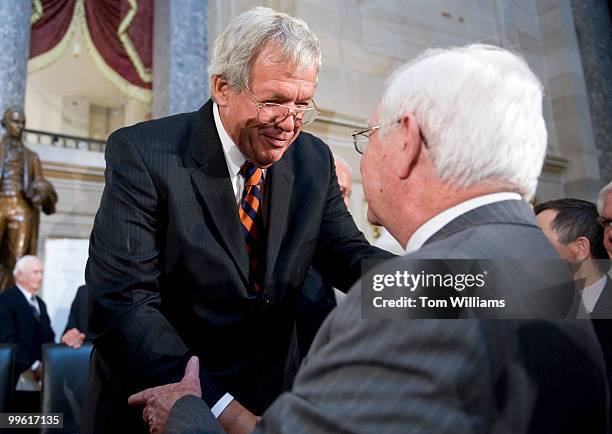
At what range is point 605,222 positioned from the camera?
220 cm

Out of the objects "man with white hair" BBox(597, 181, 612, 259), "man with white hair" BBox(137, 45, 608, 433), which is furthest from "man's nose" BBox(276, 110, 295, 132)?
"man with white hair" BBox(597, 181, 612, 259)

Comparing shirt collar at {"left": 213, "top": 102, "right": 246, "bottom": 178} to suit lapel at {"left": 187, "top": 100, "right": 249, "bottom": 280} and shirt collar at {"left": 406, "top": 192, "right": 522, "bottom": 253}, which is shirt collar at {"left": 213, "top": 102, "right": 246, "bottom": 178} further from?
shirt collar at {"left": 406, "top": 192, "right": 522, "bottom": 253}

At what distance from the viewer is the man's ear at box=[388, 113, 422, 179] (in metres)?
0.87

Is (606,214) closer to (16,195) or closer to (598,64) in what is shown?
(16,195)

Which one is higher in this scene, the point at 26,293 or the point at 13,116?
the point at 13,116

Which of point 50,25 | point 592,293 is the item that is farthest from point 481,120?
point 50,25

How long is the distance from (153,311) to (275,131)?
0.51 meters

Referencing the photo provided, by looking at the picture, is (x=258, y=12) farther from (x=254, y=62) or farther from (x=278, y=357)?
(x=278, y=357)

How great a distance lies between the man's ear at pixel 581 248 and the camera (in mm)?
2242

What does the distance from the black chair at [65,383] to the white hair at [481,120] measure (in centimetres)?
234

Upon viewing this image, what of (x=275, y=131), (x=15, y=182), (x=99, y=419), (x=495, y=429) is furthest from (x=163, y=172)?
(x=15, y=182)

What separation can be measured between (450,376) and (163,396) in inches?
23.0

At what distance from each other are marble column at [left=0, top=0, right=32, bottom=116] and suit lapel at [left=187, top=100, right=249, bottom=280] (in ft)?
18.3

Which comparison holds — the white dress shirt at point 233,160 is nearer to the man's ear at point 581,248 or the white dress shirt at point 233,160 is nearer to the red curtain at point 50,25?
the man's ear at point 581,248
